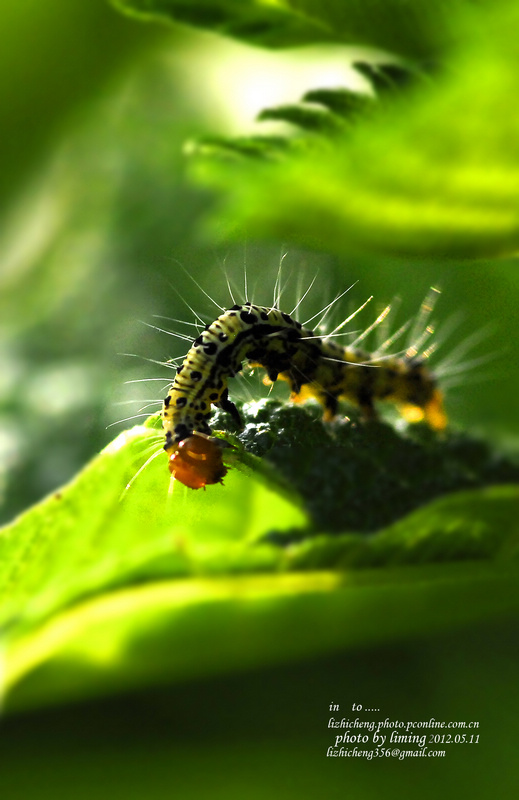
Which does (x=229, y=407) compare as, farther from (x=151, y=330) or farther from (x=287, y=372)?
(x=151, y=330)

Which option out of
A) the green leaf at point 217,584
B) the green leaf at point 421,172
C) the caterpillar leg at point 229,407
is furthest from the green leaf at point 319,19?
the caterpillar leg at point 229,407

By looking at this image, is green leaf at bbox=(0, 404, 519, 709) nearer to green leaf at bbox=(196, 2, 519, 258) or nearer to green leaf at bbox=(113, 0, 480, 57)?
green leaf at bbox=(196, 2, 519, 258)

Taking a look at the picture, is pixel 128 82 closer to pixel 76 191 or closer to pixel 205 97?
pixel 205 97

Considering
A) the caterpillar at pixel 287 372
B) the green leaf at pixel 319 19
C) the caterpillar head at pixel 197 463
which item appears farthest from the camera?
the caterpillar at pixel 287 372

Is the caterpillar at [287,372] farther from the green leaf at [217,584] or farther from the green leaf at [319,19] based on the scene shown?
the green leaf at [319,19]

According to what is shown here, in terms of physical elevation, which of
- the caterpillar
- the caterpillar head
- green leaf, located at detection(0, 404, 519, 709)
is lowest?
green leaf, located at detection(0, 404, 519, 709)

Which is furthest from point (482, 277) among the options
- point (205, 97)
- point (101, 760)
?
point (205, 97)

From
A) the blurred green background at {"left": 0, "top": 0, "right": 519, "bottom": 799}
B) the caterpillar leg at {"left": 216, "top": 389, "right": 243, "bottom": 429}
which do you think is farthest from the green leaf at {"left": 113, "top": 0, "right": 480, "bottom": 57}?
the caterpillar leg at {"left": 216, "top": 389, "right": 243, "bottom": 429}
